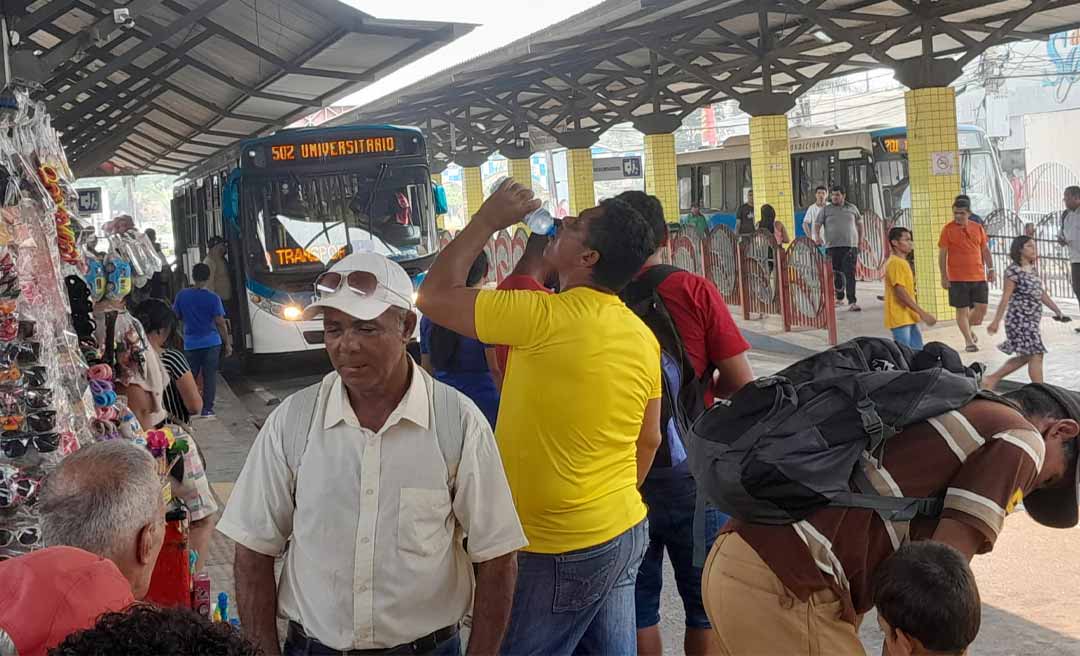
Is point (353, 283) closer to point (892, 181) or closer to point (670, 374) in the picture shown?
point (670, 374)

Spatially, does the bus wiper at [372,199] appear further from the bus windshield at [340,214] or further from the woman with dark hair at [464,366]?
the woman with dark hair at [464,366]

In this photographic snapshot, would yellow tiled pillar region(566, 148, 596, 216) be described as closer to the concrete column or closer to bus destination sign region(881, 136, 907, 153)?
the concrete column

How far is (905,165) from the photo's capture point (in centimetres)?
2731

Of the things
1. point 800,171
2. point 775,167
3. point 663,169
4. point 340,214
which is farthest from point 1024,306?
point 800,171

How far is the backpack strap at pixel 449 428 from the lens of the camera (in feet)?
9.89

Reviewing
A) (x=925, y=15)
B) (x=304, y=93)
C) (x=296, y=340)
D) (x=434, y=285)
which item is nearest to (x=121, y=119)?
(x=304, y=93)

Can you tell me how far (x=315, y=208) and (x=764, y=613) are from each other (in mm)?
12764

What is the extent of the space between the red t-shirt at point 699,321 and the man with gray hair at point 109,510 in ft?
7.04

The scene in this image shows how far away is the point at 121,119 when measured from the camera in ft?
82.7

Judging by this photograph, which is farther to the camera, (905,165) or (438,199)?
(905,165)

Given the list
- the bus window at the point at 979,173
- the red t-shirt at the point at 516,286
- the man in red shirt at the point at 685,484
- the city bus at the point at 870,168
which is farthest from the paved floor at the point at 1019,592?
the bus window at the point at 979,173

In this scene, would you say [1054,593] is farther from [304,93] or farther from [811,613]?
[304,93]

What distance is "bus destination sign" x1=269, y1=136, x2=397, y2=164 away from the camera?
1505cm

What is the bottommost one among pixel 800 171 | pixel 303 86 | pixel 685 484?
pixel 685 484
